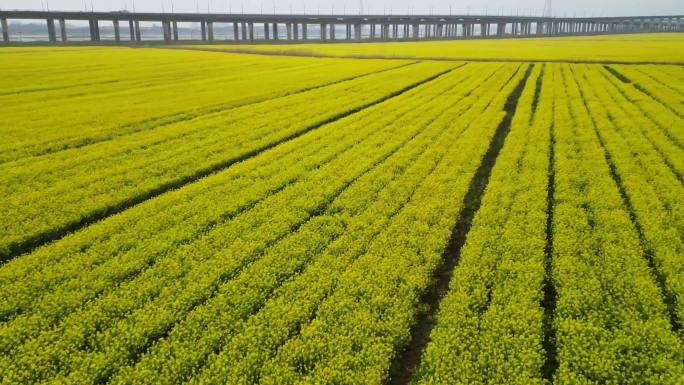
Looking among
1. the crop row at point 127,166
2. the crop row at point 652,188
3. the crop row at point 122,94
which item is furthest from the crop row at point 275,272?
the crop row at point 122,94

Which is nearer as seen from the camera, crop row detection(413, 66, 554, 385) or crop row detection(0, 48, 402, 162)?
crop row detection(413, 66, 554, 385)

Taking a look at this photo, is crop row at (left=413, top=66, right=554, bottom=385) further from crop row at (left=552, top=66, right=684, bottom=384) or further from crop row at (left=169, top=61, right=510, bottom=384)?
crop row at (left=169, top=61, right=510, bottom=384)

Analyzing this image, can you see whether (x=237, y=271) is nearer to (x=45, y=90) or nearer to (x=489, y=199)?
(x=489, y=199)

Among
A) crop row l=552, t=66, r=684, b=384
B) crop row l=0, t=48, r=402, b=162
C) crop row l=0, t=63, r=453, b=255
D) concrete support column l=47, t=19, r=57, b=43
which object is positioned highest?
concrete support column l=47, t=19, r=57, b=43

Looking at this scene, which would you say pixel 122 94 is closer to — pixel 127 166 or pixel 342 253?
pixel 127 166

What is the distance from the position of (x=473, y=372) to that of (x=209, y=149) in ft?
52.6

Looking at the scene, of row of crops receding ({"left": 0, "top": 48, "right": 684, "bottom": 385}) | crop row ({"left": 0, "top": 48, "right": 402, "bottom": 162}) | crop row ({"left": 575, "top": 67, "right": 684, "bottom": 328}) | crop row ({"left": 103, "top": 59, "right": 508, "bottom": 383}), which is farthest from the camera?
crop row ({"left": 0, "top": 48, "right": 402, "bottom": 162})

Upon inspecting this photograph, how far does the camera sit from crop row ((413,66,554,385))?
7.82 metres

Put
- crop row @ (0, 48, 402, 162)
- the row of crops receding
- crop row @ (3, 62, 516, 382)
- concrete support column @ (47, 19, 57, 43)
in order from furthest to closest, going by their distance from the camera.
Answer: concrete support column @ (47, 19, 57, 43)
crop row @ (0, 48, 402, 162)
crop row @ (3, 62, 516, 382)
the row of crops receding

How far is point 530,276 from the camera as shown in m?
10.4

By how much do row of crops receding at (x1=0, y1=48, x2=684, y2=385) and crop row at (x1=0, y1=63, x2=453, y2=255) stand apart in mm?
104

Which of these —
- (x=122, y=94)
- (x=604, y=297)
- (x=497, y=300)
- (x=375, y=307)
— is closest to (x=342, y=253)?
(x=375, y=307)

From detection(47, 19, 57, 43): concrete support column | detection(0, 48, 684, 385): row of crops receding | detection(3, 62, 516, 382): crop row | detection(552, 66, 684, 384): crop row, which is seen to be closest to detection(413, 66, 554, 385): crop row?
detection(0, 48, 684, 385): row of crops receding

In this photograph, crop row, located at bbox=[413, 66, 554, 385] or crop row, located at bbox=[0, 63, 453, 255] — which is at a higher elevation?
crop row, located at bbox=[0, 63, 453, 255]
